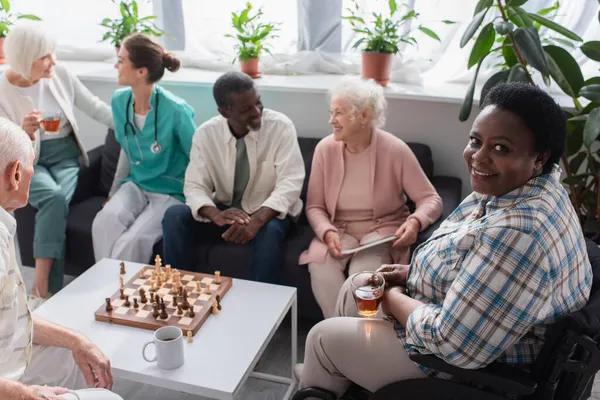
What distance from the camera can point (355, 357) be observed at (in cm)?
169

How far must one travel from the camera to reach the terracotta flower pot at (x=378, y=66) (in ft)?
10.3

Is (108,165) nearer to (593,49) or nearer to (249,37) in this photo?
(249,37)

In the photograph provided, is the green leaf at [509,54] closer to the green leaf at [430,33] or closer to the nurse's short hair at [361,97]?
the green leaf at [430,33]

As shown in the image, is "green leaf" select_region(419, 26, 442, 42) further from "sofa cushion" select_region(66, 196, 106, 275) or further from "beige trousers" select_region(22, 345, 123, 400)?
"beige trousers" select_region(22, 345, 123, 400)

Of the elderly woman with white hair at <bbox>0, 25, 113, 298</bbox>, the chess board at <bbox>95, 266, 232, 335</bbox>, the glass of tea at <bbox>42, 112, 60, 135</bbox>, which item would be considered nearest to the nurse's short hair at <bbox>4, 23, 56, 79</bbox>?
the elderly woman with white hair at <bbox>0, 25, 113, 298</bbox>

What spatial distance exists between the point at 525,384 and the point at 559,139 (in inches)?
23.2

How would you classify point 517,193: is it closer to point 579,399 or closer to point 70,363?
point 579,399

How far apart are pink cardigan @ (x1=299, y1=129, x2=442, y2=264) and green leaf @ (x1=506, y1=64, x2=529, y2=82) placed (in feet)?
1.62

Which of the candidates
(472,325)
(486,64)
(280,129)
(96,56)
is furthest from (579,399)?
(96,56)

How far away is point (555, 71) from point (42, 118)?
2.23 m

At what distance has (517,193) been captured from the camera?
5.01 ft

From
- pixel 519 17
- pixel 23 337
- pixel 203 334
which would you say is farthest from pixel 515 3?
pixel 23 337

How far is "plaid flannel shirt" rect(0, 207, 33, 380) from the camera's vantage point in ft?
4.52

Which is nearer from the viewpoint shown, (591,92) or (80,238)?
(591,92)
